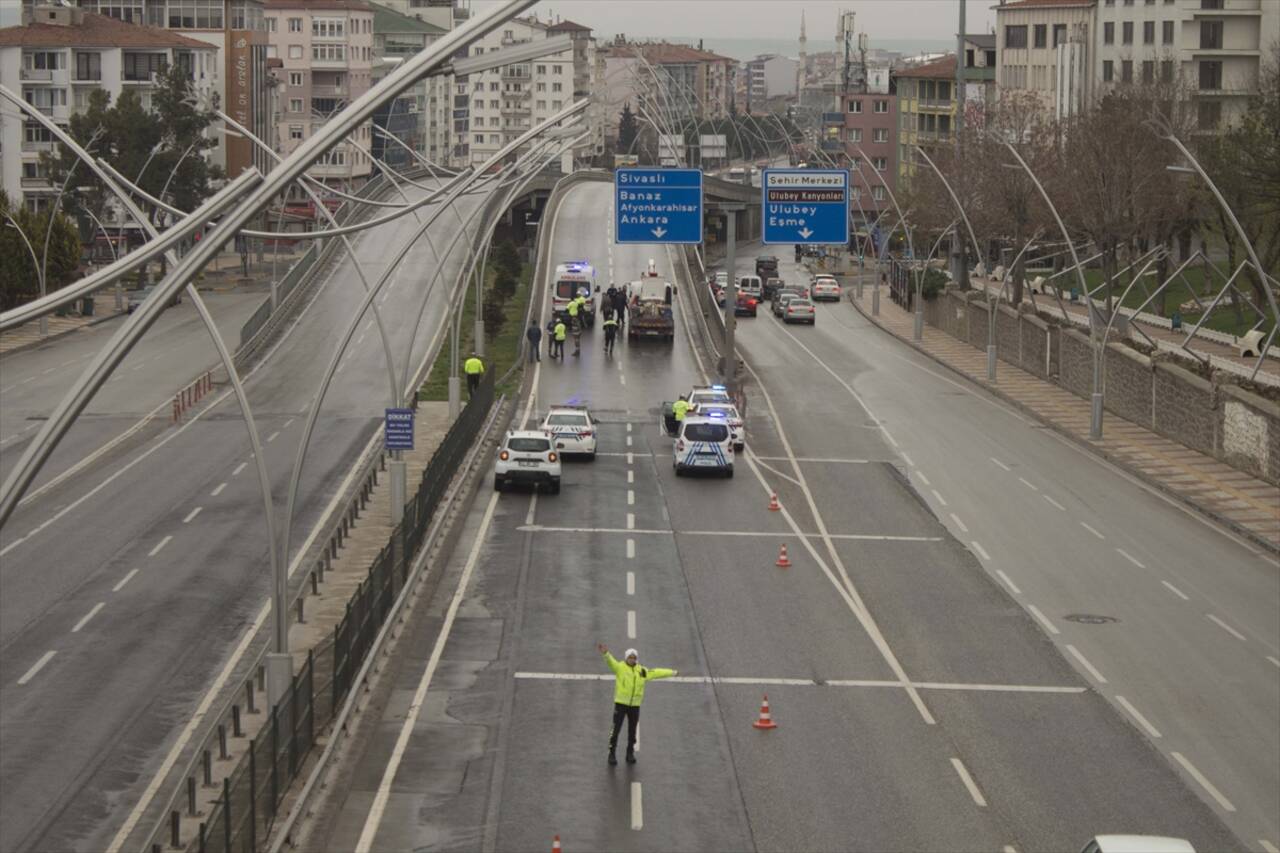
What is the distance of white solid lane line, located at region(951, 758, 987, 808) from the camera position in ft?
73.7

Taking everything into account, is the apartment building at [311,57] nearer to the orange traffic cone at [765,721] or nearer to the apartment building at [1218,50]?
the apartment building at [1218,50]

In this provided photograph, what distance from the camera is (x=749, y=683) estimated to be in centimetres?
2797

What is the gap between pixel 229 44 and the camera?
134m

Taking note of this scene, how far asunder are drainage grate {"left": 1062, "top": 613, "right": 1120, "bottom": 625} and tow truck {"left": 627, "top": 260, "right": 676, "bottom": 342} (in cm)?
4452

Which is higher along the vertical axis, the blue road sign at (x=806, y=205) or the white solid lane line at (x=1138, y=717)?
the blue road sign at (x=806, y=205)

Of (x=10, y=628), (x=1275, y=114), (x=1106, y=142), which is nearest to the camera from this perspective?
(x=10, y=628)

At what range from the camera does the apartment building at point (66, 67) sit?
401ft

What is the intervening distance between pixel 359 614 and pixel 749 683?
5.52 meters

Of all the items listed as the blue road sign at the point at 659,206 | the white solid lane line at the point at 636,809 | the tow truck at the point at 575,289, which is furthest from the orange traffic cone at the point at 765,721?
the tow truck at the point at 575,289

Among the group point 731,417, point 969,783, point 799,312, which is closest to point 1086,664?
point 969,783

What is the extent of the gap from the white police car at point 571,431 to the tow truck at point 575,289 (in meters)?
28.2

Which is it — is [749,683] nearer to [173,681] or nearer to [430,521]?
[173,681]

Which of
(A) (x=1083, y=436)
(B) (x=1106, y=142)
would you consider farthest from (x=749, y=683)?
(B) (x=1106, y=142)

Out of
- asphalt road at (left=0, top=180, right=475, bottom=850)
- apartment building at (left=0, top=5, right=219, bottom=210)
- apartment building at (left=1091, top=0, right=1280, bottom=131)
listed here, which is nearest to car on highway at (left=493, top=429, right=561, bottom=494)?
asphalt road at (left=0, top=180, right=475, bottom=850)
